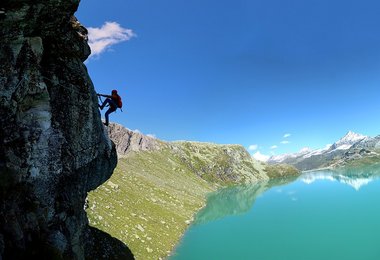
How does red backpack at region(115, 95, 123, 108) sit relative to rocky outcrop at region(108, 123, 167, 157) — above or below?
below

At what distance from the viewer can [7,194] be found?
19.1 metres

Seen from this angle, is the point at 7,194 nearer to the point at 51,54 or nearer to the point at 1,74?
the point at 1,74

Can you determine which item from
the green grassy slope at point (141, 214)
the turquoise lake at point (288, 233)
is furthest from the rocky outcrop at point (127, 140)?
the turquoise lake at point (288, 233)

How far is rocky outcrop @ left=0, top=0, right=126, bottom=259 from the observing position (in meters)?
19.3

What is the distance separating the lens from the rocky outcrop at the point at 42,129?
19312 millimetres

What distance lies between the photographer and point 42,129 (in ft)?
70.2

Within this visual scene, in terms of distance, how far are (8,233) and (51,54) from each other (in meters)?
12.3

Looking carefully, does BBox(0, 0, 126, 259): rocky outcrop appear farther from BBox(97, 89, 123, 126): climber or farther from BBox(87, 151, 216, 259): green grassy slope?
BBox(87, 151, 216, 259): green grassy slope

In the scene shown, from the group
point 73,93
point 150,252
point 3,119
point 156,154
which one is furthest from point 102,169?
point 156,154

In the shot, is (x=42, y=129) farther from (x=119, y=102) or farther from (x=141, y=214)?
(x=141, y=214)

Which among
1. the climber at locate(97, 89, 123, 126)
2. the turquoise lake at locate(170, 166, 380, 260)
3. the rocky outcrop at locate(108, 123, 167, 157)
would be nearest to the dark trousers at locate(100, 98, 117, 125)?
the climber at locate(97, 89, 123, 126)

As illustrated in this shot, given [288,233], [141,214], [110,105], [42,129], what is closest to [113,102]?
[110,105]

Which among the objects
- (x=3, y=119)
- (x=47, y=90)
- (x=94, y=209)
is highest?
(x=47, y=90)

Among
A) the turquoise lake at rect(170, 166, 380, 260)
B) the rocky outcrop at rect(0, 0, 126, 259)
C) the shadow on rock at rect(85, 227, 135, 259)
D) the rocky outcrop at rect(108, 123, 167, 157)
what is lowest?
the turquoise lake at rect(170, 166, 380, 260)
